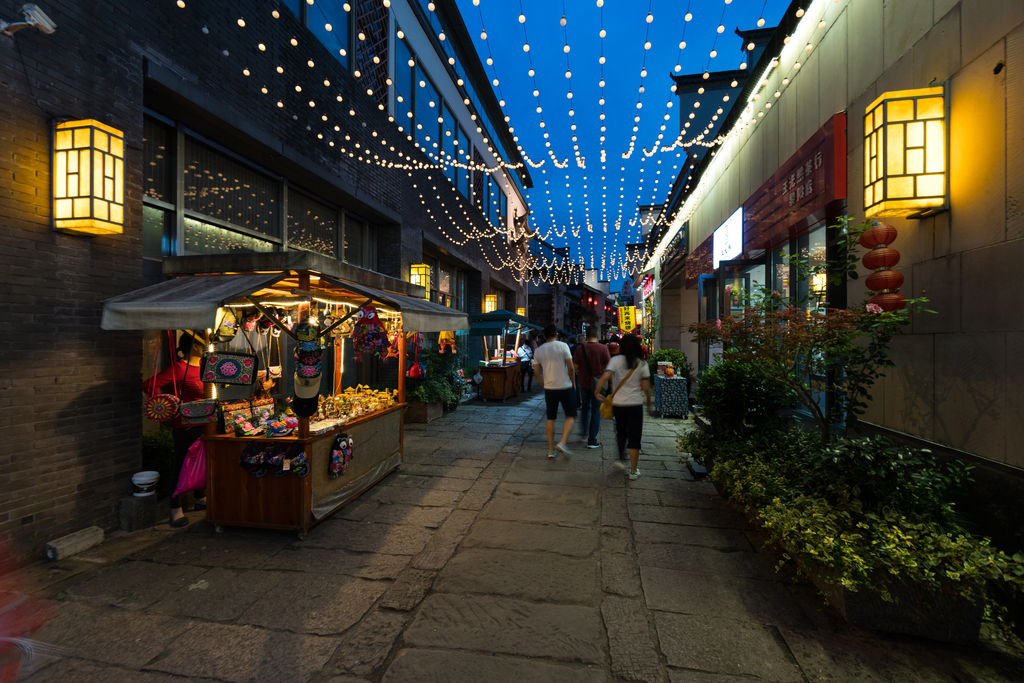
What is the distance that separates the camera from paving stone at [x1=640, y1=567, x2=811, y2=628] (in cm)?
299

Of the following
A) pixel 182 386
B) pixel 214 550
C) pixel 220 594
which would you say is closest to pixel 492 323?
pixel 182 386

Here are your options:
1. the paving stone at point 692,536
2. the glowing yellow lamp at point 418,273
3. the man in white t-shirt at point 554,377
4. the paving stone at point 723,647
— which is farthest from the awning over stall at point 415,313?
the glowing yellow lamp at point 418,273

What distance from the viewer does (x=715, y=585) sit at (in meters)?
3.37

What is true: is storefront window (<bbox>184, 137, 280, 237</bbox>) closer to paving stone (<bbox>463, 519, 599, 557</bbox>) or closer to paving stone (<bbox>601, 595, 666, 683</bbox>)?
paving stone (<bbox>463, 519, 599, 557</bbox>)

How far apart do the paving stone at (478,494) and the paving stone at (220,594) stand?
1.93 metres

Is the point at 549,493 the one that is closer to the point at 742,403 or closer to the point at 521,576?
the point at 521,576

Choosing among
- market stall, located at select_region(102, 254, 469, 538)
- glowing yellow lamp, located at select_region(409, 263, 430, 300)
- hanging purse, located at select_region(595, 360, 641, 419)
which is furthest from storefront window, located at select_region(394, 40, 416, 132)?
hanging purse, located at select_region(595, 360, 641, 419)

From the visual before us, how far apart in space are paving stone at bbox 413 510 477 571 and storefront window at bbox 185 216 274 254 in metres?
4.56

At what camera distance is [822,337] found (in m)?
3.76

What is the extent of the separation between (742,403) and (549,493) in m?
2.59

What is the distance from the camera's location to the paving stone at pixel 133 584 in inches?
126

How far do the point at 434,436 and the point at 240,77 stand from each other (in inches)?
242

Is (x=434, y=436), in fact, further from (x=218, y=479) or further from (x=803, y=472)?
(x=803, y=472)

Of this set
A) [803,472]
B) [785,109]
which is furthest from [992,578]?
[785,109]
